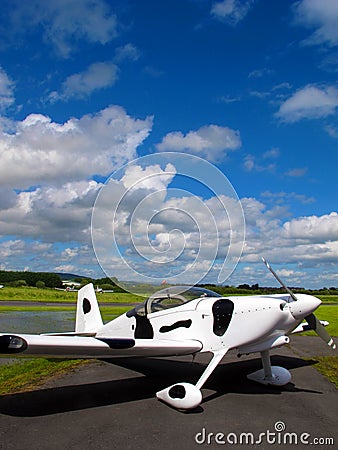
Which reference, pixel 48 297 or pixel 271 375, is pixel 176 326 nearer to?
pixel 271 375

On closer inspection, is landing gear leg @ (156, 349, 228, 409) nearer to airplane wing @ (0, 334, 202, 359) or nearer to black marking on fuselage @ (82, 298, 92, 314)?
airplane wing @ (0, 334, 202, 359)

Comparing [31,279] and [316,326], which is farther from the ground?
[31,279]

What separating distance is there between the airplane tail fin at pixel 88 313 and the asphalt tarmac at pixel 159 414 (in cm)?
220

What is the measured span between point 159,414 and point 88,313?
598 centimetres

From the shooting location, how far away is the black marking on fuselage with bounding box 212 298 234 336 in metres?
7.64

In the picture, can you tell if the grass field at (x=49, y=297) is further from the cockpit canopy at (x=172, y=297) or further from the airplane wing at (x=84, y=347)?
the airplane wing at (x=84, y=347)

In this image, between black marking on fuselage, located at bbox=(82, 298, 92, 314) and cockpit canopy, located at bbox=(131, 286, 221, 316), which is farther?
black marking on fuselage, located at bbox=(82, 298, 92, 314)

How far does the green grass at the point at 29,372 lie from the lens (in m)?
7.69

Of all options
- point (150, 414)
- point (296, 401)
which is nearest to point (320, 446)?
point (296, 401)

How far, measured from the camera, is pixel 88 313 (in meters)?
11.6

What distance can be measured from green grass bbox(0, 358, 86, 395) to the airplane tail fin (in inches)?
44.2

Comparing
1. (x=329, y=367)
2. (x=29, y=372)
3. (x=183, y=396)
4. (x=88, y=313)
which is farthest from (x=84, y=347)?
(x=329, y=367)

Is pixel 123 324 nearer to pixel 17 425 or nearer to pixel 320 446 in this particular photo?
pixel 17 425

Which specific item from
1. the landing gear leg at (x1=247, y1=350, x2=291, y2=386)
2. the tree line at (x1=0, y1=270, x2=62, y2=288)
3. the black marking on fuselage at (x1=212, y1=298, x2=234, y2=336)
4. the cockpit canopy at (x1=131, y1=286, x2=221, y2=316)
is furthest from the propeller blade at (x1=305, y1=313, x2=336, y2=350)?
the tree line at (x1=0, y1=270, x2=62, y2=288)
